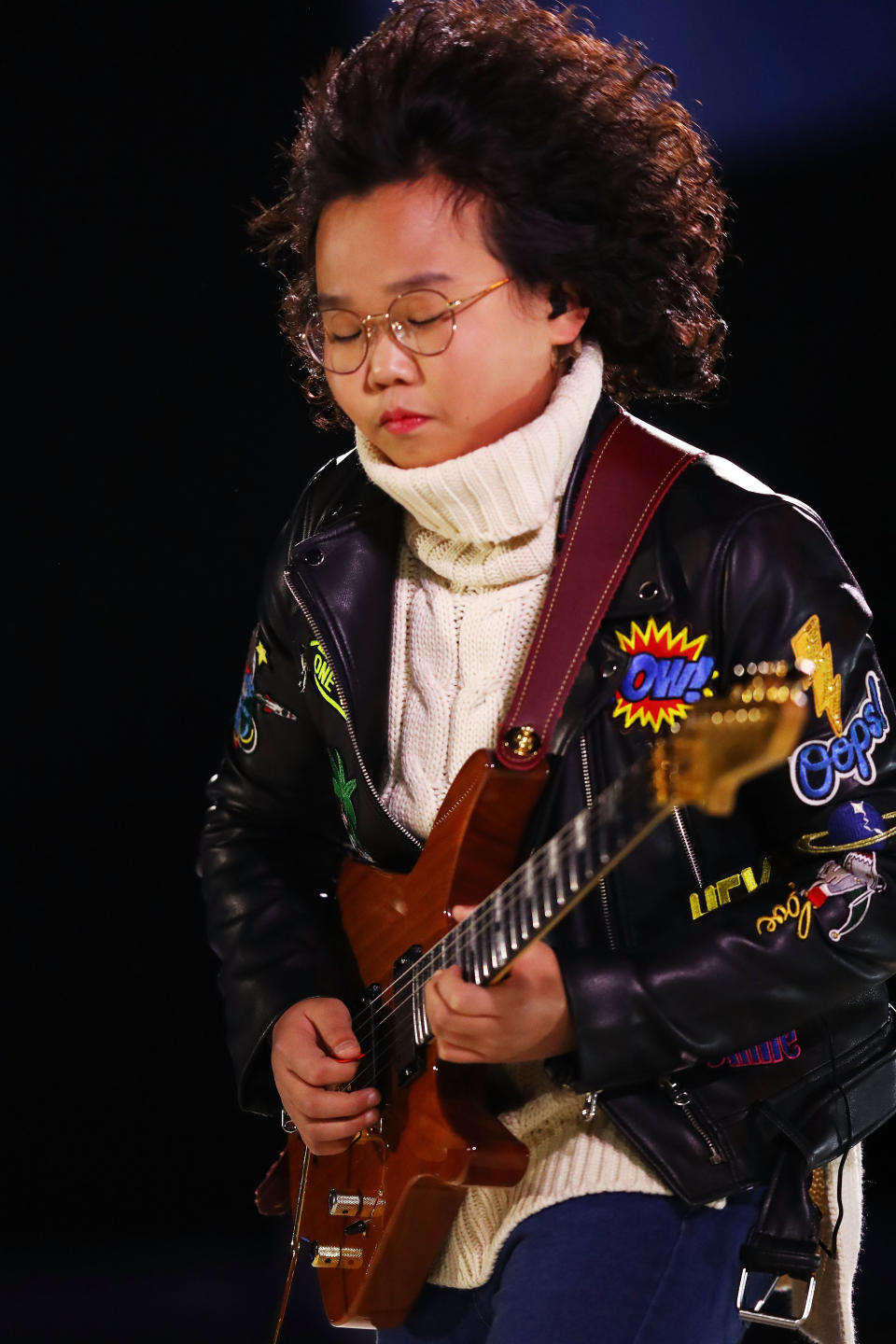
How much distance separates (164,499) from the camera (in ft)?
9.99

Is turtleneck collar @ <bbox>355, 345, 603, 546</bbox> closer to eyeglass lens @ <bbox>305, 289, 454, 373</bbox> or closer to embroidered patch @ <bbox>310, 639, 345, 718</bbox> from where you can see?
eyeglass lens @ <bbox>305, 289, 454, 373</bbox>

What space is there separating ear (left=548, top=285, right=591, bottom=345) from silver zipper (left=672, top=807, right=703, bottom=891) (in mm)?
564

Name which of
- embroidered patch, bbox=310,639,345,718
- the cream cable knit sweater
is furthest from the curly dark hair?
embroidered patch, bbox=310,639,345,718

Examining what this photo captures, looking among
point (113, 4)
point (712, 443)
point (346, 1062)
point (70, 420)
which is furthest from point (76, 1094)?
point (113, 4)

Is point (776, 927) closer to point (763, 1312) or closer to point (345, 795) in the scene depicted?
point (763, 1312)

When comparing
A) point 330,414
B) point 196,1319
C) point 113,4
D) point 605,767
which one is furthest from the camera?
point 196,1319

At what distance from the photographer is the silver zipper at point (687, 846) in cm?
169

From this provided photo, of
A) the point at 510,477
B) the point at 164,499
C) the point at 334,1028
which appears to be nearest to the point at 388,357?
the point at 510,477

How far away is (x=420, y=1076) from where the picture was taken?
1.71 metres

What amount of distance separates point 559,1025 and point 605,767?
11.2 inches

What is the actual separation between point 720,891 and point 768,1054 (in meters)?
0.17

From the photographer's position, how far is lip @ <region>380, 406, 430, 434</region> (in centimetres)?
178

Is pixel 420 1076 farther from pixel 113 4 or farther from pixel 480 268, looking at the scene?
pixel 113 4

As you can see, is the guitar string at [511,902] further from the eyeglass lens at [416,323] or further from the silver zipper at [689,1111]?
the eyeglass lens at [416,323]
